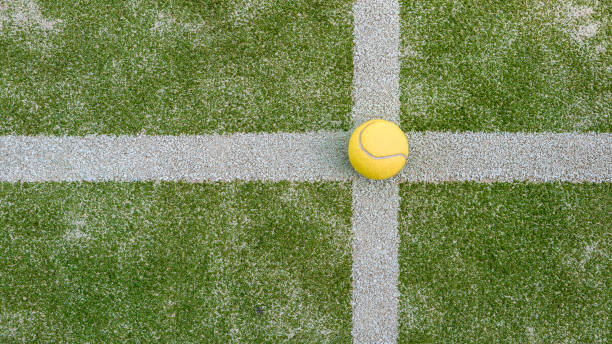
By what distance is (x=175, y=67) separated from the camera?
119 inches

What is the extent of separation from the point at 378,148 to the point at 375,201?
0.63 metres

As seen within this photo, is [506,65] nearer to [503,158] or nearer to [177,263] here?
[503,158]

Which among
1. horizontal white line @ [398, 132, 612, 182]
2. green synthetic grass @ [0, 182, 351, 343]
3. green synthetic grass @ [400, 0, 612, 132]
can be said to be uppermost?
green synthetic grass @ [400, 0, 612, 132]

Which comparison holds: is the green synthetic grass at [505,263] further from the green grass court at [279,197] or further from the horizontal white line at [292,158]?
the horizontal white line at [292,158]

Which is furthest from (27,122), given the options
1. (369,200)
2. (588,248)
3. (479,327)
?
(588,248)

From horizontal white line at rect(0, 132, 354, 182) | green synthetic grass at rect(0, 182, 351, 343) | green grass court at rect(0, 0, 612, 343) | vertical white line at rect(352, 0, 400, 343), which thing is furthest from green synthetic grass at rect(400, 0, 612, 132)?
green synthetic grass at rect(0, 182, 351, 343)

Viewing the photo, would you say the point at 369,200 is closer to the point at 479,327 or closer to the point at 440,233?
the point at 440,233

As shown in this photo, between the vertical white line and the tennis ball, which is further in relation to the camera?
the vertical white line

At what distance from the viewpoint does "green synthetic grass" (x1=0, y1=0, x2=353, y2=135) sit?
9.81 ft

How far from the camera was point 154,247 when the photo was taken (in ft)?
9.61

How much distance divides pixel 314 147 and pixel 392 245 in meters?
1.05

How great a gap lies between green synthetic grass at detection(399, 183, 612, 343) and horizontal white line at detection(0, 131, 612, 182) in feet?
0.49

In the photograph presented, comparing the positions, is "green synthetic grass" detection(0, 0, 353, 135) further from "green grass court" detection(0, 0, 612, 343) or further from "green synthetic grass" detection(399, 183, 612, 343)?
"green synthetic grass" detection(399, 183, 612, 343)

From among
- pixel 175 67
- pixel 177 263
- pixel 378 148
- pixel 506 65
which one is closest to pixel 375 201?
pixel 378 148
